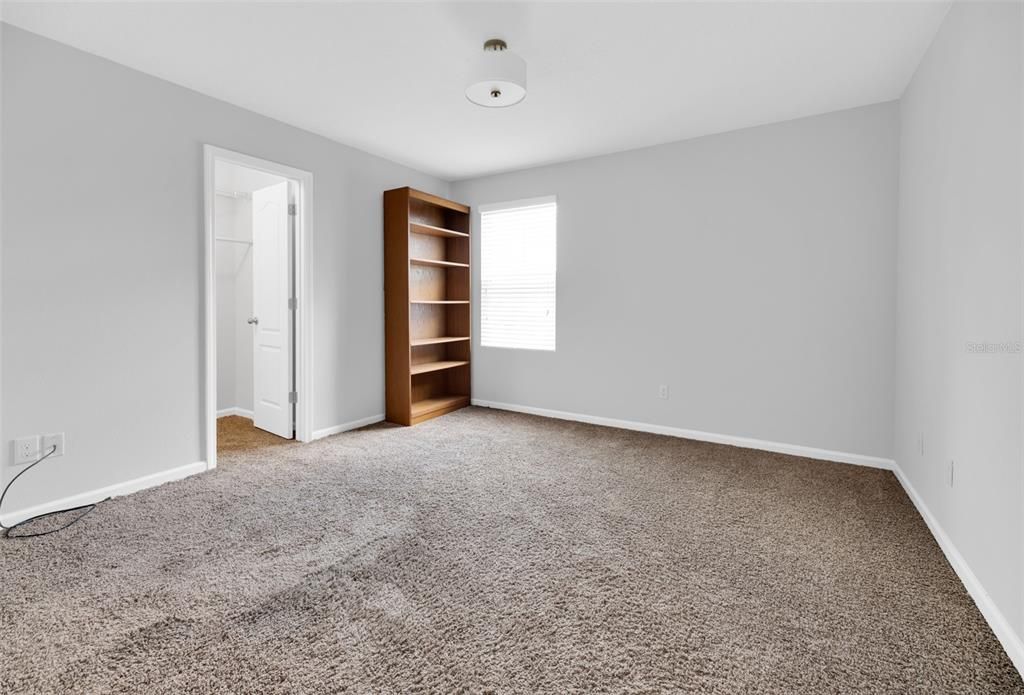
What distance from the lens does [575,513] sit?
2664mm

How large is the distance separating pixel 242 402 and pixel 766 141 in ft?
17.3

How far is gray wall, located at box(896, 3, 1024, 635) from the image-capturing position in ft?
5.43

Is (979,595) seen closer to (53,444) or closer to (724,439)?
(724,439)

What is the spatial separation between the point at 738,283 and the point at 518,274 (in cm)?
209

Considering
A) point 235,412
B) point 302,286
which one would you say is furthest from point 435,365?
point 235,412

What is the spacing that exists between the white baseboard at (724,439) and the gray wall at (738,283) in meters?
0.05

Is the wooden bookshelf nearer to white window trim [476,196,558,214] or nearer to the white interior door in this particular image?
white window trim [476,196,558,214]

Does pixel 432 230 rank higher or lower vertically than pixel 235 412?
higher

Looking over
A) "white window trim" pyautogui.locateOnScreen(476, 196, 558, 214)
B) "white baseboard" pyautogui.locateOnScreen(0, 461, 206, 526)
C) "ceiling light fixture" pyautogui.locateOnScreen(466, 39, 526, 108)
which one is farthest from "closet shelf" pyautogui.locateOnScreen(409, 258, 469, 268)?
"white baseboard" pyautogui.locateOnScreen(0, 461, 206, 526)

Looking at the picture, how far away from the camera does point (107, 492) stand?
2.86 m

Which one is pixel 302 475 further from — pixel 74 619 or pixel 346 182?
pixel 346 182

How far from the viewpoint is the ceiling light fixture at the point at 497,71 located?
8.50ft

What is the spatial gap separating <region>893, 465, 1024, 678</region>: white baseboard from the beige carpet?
3 cm

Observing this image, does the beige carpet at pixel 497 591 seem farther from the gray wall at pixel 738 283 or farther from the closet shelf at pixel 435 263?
the closet shelf at pixel 435 263
